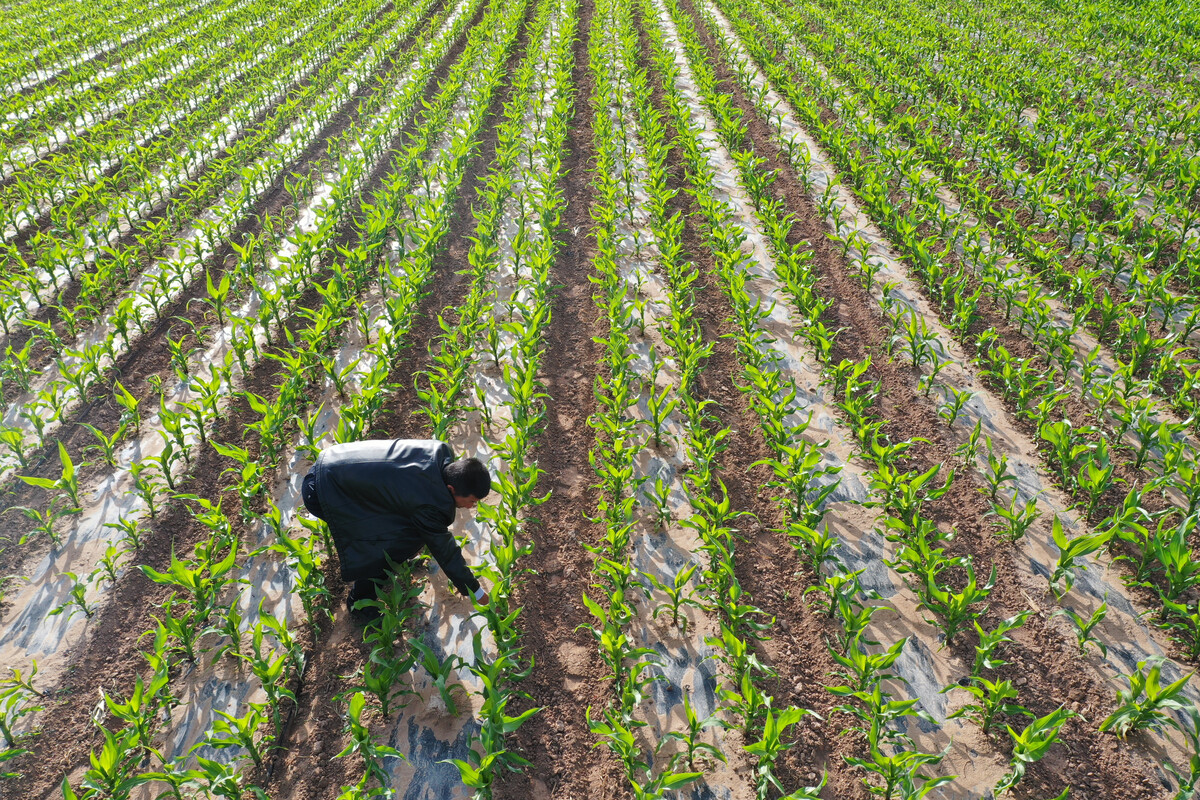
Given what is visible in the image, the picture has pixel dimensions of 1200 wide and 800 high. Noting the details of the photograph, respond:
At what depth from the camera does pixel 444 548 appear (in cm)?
334

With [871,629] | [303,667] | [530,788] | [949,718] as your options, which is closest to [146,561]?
[303,667]

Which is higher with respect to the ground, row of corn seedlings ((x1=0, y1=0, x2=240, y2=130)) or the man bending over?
row of corn seedlings ((x1=0, y1=0, x2=240, y2=130))

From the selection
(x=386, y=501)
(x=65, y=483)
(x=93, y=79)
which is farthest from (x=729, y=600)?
(x=93, y=79)

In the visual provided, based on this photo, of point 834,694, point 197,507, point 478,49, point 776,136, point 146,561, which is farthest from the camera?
point 478,49

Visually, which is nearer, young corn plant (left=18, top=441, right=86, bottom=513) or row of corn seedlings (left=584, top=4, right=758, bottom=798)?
row of corn seedlings (left=584, top=4, right=758, bottom=798)

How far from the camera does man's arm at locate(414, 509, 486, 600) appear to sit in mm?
3262

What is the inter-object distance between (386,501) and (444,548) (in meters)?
0.37

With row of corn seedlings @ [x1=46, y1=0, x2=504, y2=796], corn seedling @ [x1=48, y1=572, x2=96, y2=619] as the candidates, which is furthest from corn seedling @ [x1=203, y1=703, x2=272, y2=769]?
corn seedling @ [x1=48, y1=572, x2=96, y2=619]

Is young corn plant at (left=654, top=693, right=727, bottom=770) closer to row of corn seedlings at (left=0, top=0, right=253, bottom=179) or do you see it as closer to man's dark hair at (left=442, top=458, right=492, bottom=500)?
man's dark hair at (left=442, top=458, right=492, bottom=500)

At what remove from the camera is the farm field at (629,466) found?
120 inches

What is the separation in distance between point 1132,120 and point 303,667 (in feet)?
42.9

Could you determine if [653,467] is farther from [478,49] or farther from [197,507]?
[478,49]

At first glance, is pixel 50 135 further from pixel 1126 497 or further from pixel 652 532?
pixel 1126 497

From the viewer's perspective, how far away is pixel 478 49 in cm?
1447
